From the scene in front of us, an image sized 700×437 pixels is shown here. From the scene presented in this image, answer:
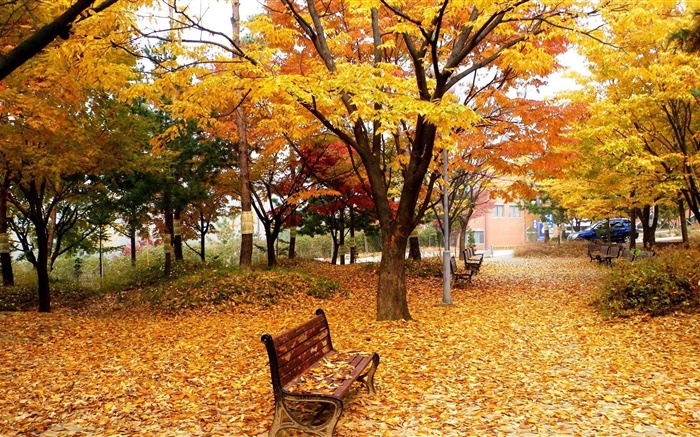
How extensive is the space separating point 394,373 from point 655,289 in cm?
583

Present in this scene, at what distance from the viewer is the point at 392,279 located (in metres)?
8.29

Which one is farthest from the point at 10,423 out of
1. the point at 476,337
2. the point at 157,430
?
the point at 476,337

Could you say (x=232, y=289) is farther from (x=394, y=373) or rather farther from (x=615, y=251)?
(x=615, y=251)

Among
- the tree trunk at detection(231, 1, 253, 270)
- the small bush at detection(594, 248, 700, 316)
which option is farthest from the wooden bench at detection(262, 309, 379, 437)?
the tree trunk at detection(231, 1, 253, 270)

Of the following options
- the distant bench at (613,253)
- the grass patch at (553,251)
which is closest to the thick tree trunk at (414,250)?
the distant bench at (613,253)

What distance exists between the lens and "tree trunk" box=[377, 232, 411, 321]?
823cm

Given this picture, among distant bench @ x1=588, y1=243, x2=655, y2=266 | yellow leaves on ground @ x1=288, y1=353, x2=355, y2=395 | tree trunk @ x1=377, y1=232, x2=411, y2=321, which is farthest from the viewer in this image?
distant bench @ x1=588, y1=243, x2=655, y2=266

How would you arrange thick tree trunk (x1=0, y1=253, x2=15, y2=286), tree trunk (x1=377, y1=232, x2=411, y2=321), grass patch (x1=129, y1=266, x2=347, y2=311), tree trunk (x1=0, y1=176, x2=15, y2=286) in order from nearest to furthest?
1. tree trunk (x1=377, y1=232, x2=411, y2=321)
2. grass patch (x1=129, y1=266, x2=347, y2=311)
3. tree trunk (x1=0, y1=176, x2=15, y2=286)
4. thick tree trunk (x1=0, y1=253, x2=15, y2=286)

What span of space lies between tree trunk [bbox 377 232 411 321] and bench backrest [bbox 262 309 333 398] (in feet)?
10.5

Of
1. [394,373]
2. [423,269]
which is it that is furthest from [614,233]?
[394,373]

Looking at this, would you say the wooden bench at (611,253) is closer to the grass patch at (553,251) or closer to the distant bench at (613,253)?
the distant bench at (613,253)

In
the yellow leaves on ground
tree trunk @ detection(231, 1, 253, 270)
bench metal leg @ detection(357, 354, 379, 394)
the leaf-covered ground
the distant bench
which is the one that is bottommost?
the leaf-covered ground

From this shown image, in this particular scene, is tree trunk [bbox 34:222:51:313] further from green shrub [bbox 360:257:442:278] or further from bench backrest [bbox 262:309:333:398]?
green shrub [bbox 360:257:442:278]

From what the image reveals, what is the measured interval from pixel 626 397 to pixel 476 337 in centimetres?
276
